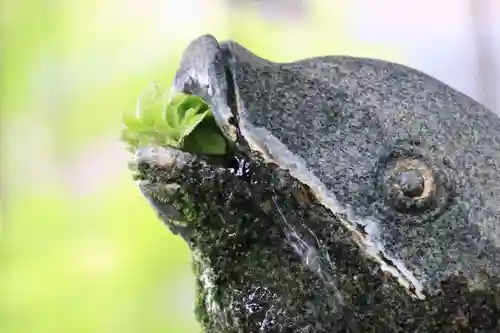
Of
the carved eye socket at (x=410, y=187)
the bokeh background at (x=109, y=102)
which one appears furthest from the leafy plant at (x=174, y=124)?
the bokeh background at (x=109, y=102)

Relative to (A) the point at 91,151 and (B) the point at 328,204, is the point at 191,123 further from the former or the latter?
(A) the point at 91,151

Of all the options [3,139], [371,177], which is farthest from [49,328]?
[371,177]

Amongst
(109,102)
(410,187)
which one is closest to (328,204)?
(410,187)

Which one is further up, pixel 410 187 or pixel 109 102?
pixel 109 102

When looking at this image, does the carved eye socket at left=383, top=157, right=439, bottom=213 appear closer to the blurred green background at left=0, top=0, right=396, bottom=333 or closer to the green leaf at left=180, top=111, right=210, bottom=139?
the green leaf at left=180, top=111, right=210, bottom=139

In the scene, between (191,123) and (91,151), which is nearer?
(191,123)

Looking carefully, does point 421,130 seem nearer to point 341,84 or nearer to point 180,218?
point 341,84
